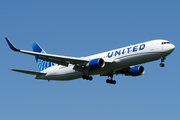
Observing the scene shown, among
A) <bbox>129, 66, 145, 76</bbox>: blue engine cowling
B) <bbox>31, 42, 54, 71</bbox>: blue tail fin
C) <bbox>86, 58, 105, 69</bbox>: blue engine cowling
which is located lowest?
<bbox>86, 58, 105, 69</bbox>: blue engine cowling

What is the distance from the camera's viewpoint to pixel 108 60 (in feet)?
131

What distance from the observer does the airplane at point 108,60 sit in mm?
37594

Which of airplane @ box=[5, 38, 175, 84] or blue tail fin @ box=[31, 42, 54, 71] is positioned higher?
blue tail fin @ box=[31, 42, 54, 71]

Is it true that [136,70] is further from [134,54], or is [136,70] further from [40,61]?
[40,61]

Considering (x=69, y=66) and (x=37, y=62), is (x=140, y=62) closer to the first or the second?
(x=69, y=66)

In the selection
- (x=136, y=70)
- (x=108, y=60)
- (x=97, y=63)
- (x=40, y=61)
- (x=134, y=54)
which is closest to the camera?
(x=134, y=54)

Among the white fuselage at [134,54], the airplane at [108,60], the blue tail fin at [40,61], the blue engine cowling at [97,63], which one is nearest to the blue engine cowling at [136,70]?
the airplane at [108,60]

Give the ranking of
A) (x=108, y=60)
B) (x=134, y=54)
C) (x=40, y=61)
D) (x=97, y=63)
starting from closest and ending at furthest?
(x=134, y=54), (x=97, y=63), (x=108, y=60), (x=40, y=61)

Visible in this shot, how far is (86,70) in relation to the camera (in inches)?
1629

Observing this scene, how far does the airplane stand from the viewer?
123 ft

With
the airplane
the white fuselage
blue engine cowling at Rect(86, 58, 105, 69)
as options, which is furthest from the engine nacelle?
blue engine cowling at Rect(86, 58, 105, 69)

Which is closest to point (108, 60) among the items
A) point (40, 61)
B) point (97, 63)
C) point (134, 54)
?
point (97, 63)

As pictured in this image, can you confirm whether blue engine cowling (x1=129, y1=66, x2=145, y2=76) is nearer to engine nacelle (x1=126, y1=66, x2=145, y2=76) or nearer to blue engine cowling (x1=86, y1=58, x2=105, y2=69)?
engine nacelle (x1=126, y1=66, x2=145, y2=76)

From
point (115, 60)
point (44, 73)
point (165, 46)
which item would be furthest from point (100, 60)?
point (44, 73)
